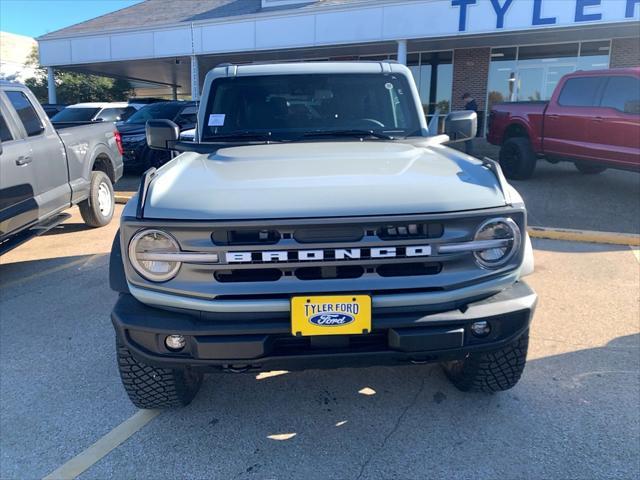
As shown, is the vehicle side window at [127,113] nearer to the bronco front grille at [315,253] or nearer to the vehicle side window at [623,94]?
the vehicle side window at [623,94]

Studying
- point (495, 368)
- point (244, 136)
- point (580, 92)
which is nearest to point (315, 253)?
point (495, 368)

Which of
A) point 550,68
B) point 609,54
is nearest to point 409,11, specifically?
point 550,68

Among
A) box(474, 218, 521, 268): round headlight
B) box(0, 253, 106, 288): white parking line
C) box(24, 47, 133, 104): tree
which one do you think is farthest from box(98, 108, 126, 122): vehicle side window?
box(24, 47, 133, 104): tree

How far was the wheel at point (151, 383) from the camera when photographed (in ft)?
8.93

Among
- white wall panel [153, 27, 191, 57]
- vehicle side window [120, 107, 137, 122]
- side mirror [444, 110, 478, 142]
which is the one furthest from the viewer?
white wall panel [153, 27, 191, 57]

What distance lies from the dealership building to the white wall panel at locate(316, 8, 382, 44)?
30 mm

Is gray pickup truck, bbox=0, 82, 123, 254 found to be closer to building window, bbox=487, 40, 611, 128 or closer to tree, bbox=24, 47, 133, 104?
building window, bbox=487, 40, 611, 128

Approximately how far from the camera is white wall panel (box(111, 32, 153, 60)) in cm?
1889

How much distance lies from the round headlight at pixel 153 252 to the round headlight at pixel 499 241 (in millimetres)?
1375

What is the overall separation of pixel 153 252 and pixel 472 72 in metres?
17.6

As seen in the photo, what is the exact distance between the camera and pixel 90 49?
20.0 m

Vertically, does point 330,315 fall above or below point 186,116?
below

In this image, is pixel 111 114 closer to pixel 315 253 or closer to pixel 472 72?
pixel 472 72

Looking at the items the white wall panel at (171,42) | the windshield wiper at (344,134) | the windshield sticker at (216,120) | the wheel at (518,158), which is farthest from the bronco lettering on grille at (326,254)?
the white wall panel at (171,42)
